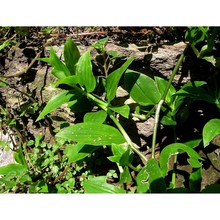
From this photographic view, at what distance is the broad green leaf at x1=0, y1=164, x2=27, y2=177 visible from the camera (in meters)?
1.41

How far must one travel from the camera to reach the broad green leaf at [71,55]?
137 cm

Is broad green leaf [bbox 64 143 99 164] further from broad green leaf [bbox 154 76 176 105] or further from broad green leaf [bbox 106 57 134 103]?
broad green leaf [bbox 154 76 176 105]

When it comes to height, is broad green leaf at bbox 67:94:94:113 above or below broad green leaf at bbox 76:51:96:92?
below

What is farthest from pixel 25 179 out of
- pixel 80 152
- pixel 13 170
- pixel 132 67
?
pixel 132 67

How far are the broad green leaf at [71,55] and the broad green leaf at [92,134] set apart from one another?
0.27 metres

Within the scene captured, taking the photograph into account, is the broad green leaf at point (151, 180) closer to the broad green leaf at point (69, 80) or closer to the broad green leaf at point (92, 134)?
the broad green leaf at point (92, 134)

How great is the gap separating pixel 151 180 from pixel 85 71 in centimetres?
53

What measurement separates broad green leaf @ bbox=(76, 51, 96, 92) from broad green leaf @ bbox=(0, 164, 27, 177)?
0.47 metres

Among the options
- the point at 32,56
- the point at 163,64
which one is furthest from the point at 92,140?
the point at 32,56

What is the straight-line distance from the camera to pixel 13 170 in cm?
143

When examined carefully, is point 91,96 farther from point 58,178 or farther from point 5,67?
point 5,67

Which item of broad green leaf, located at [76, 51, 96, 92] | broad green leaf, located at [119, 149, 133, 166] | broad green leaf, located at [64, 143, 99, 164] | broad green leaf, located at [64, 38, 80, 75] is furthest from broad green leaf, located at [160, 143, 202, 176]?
broad green leaf, located at [64, 38, 80, 75]

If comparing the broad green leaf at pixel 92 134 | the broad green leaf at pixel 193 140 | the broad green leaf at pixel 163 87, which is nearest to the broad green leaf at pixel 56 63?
the broad green leaf at pixel 92 134

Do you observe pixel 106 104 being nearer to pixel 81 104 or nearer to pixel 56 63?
pixel 81 104
